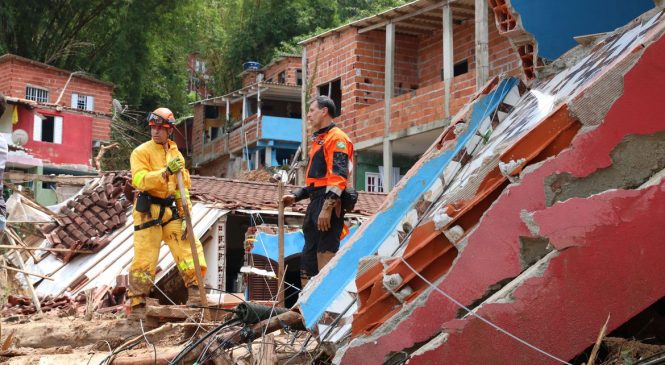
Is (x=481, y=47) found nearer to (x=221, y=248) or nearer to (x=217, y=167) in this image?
(x=221, y=248)

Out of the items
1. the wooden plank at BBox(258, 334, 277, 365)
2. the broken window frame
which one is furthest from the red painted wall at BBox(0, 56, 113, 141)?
the wooden plank at BBox(258, 334, 277, 365)

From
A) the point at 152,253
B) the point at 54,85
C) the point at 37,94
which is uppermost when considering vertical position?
the point at 54,85

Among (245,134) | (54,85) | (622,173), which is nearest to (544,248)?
(622,173)

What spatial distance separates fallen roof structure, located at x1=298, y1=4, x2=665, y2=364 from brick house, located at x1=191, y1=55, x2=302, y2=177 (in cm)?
3208

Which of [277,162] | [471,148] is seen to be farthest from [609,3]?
[277,162]

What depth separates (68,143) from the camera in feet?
114

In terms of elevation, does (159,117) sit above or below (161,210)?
above

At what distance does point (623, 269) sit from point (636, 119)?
0.64m

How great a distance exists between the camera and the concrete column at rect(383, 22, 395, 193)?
2327cm

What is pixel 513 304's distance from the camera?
404cm

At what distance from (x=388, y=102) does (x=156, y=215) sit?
15203 millimetres

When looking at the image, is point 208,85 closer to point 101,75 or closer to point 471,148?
point 101,75

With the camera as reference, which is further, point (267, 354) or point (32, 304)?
point (32, 304)

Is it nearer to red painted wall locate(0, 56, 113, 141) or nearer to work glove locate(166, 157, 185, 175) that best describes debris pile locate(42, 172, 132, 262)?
work glove locate(166, 157, 185, 175)
